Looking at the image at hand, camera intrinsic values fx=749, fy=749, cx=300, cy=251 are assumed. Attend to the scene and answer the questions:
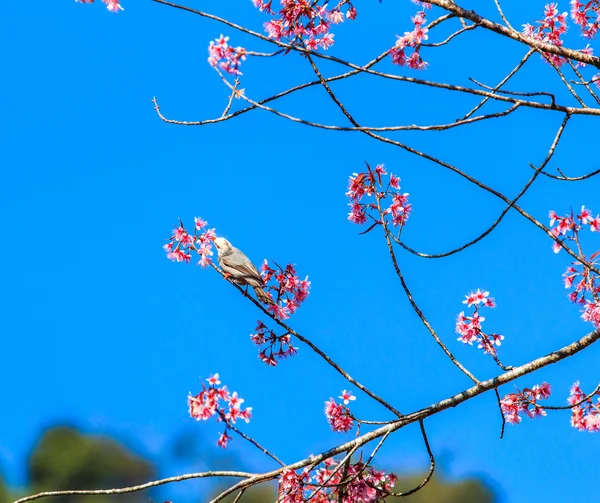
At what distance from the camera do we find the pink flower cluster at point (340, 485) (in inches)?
190

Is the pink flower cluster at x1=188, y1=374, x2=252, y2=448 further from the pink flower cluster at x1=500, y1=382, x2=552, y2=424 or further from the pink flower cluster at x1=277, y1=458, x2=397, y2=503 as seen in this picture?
the pink flower cluster at x1=500, y1=382, x2=552, y2=424

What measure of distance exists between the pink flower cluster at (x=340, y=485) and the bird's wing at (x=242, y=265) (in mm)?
1448

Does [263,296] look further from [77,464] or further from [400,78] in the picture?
[77,464]

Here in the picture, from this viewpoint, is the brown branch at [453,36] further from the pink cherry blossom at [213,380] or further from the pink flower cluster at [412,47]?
the pink cherry blossom at [213,380]

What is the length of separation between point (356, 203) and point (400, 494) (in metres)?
2.11

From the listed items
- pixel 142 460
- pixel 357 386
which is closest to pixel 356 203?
pixel 357 386

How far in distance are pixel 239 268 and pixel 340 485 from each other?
76.7 inches

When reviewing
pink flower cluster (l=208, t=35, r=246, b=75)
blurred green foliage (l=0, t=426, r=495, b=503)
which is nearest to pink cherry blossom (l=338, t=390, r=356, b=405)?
pink flower cluster (l=208, t=35, r=246, b=75)

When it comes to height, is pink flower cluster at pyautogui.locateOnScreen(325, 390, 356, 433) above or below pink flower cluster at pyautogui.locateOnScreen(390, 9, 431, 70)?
below

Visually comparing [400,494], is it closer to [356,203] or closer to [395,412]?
[395,412]

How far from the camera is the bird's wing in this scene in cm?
564

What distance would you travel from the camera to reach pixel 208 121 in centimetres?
455

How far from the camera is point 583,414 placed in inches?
221

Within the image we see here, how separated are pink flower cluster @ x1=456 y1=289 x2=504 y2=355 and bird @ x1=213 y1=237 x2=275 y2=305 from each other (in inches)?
57.7
